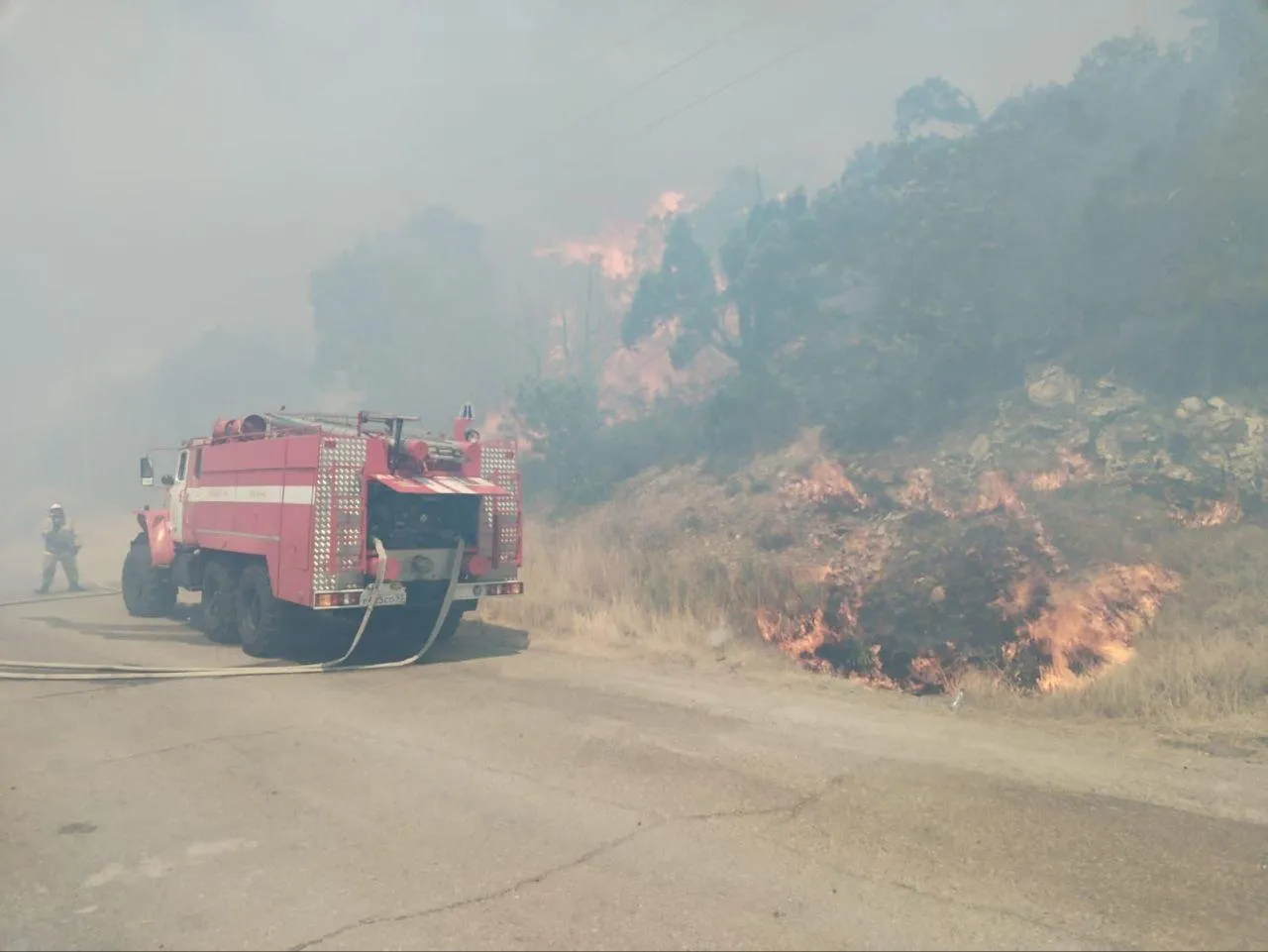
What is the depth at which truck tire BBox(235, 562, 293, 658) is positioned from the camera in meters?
10.3

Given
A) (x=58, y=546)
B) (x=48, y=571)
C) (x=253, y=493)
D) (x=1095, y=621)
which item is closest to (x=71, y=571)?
(x=48, y=571)

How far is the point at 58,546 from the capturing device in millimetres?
19141

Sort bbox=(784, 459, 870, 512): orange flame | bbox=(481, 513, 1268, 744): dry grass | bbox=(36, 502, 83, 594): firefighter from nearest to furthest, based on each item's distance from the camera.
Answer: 1. bbox=(481, 513, 1268, 744): dry grass
2. bbox=(36, 502, 83, 594): firefighter
3. bbox=(784, 459, 870, 512): orange flame

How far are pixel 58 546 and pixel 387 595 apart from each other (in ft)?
44.7

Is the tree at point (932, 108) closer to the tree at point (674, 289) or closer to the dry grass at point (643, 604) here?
the tree at point (674, 289)

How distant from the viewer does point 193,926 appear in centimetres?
A: 370

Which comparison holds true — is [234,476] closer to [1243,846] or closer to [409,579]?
[409,579]

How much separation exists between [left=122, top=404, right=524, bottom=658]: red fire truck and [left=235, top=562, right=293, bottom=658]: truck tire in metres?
0.02

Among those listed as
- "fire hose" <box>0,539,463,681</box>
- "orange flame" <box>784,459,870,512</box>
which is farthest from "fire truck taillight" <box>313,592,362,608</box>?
"orange flame" <box>784,459,870,512</box>

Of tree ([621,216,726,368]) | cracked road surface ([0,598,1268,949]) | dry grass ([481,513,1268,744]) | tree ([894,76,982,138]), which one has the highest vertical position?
tree ([894,76,982,138])

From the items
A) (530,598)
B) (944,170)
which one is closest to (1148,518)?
(530,598)

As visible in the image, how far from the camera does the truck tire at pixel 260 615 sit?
1033 centimetres

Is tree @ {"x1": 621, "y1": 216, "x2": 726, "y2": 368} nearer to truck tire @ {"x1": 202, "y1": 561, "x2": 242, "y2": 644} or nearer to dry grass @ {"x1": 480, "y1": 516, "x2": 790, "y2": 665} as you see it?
dry grass @ {"x1": 480, "y1": 516, "x2": 790, "y2": 665}

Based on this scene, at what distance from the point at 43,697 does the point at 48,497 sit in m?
58.8
